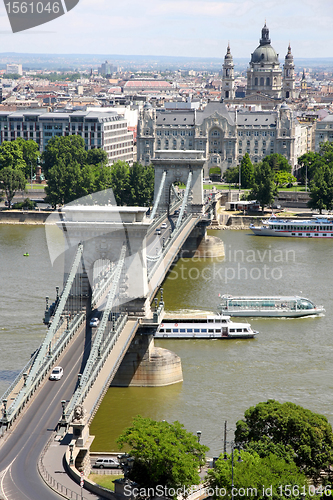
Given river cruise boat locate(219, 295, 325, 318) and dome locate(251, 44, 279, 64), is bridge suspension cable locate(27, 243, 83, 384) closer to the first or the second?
river cruise boat locate(219, 295, 325, 318)

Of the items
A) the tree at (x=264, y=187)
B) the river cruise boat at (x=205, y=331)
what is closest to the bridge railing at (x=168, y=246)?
the river cruise boat at (x=205, y=331)

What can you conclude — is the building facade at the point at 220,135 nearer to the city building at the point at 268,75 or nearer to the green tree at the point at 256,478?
the city building at the point at 268,75

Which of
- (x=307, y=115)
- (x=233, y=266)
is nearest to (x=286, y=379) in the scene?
(x=233, y=266)

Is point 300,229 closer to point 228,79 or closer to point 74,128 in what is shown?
point 74,128

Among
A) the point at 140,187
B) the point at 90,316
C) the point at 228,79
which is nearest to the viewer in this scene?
the point at 90,316

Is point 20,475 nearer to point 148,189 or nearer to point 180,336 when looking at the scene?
point 180,336

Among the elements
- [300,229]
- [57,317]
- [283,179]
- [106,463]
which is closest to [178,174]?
[300,229]

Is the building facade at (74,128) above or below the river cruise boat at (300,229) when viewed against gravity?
above

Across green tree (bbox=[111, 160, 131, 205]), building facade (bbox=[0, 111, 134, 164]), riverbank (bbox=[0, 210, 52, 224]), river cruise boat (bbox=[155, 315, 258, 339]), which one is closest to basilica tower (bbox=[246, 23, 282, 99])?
building facade (bbox=[0, 111, 134, 164])
